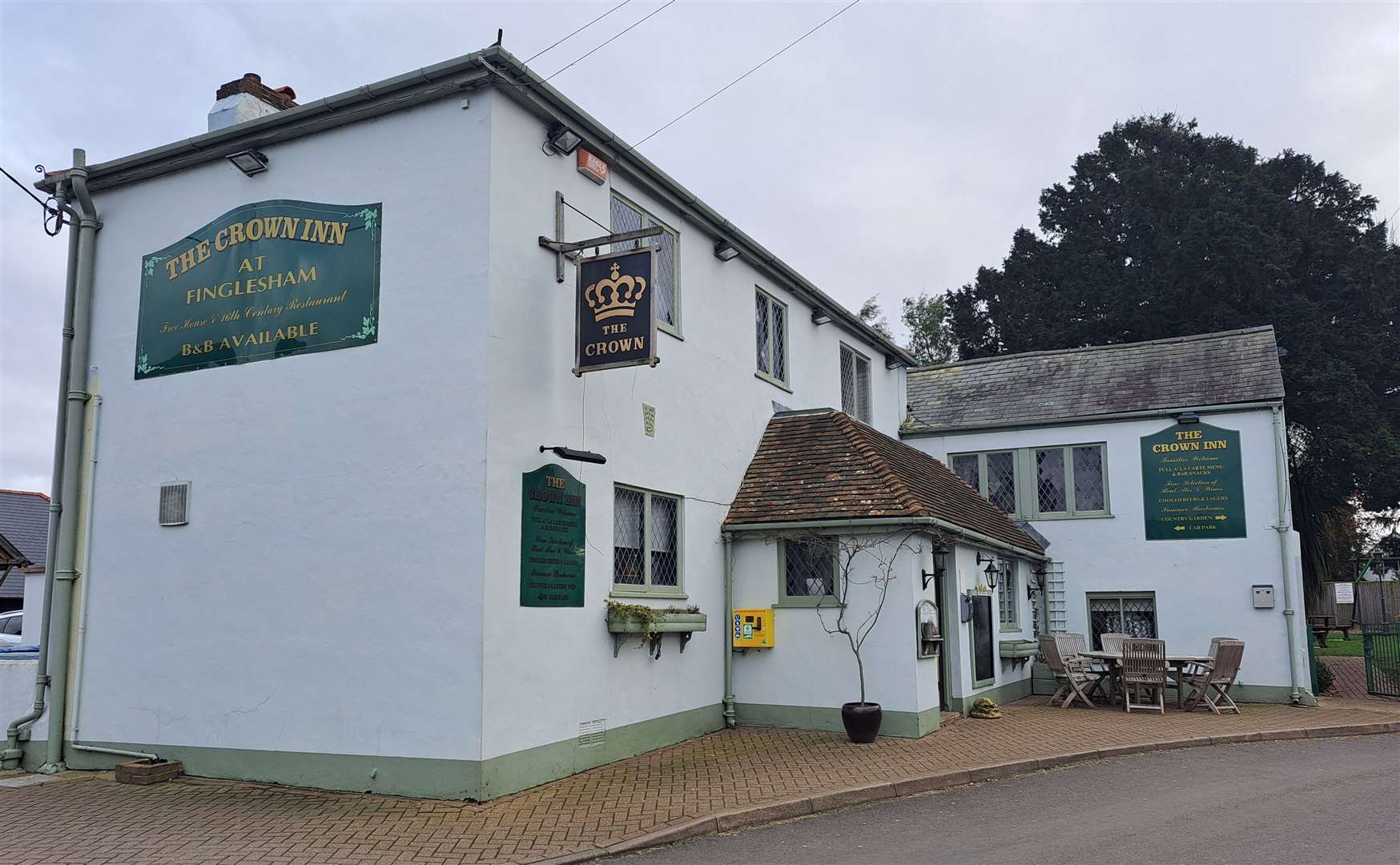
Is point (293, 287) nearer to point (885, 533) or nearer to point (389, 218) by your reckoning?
point (389, 218)

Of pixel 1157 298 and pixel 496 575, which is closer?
pixel 496 575

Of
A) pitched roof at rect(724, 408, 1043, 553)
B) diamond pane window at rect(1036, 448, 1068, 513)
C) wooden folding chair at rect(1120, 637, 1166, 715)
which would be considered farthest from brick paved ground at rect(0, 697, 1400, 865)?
diamond pane window at rect(1036, 448, 1068, 513)

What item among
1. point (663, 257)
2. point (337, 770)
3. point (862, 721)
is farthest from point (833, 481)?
point (337, 770)

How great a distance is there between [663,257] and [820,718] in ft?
19.8

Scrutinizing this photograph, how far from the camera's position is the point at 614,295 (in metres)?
10.1

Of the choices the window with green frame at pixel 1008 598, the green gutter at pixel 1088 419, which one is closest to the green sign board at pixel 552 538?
the window with green frame at pixel 1008 598

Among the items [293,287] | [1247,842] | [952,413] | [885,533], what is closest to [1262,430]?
[952,413]

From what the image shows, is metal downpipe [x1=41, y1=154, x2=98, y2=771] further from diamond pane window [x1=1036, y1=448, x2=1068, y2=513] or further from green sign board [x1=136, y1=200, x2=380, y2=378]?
diamond pane window [x1=1036, y1=448, x2=1068, y2=513]

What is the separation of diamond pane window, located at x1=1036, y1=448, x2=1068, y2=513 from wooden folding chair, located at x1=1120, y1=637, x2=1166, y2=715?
13.2 ft

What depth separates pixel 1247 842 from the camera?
7590 millimetres

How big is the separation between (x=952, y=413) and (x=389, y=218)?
13.7m

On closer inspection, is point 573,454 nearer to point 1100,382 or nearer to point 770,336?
point 770,336

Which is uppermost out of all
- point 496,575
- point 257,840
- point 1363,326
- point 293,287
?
point 1363,326

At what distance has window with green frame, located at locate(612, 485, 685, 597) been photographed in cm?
1158
